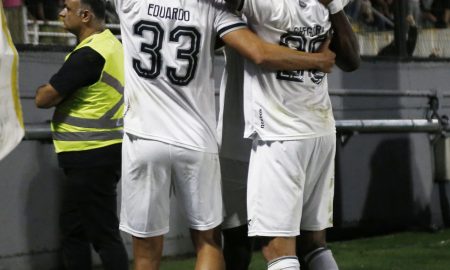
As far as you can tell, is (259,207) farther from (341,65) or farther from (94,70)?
(94,70)

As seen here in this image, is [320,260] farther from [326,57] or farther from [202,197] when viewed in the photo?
[326,57]

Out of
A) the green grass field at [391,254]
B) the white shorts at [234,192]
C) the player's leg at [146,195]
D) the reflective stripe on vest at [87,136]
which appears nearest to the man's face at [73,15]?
the reflective stripe on vest at [87,136]

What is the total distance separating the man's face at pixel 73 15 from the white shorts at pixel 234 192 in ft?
5.39

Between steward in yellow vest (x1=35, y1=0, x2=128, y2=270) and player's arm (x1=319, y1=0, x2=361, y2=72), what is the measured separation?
5.80 feet

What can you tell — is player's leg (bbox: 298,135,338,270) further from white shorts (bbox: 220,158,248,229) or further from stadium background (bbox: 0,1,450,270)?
stadium background (bbox: 0,1,450,270)

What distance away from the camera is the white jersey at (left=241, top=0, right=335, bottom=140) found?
5.44 meters

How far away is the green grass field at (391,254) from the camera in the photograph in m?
8.98

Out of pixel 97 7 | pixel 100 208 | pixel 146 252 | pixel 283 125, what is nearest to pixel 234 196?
pixel 146 252

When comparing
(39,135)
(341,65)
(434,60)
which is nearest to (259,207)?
(341,65)

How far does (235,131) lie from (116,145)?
1.44 meters

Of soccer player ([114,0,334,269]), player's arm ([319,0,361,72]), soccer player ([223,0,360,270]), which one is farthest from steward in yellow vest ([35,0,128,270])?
player's arm ([319,0,361,72])

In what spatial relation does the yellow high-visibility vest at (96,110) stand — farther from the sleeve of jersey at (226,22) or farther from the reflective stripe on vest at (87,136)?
the sleeve of jersey at (226,22)

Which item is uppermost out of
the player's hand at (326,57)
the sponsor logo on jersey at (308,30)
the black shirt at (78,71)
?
the sponsor logo on jersey at (308,30)

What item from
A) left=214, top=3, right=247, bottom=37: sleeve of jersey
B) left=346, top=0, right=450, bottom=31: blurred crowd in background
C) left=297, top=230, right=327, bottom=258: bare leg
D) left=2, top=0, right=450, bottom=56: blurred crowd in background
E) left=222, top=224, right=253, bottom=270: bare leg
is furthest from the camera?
left=346, top=0, right=450, bottom=31: blurred crowd in background
